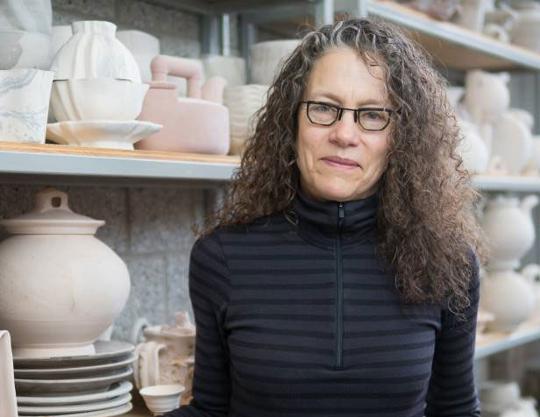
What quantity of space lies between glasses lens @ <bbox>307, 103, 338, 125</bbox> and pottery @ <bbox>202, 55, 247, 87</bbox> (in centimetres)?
42

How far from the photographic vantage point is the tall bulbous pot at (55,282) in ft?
3.73

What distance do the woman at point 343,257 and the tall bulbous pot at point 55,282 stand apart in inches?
5.1

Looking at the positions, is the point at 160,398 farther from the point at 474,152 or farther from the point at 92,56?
the point at 474,152

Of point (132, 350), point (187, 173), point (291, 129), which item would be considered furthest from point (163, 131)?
point (132, 350)

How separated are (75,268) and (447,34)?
1.08 m

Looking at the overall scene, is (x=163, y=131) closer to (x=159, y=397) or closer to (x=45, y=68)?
(x=45, y=68)

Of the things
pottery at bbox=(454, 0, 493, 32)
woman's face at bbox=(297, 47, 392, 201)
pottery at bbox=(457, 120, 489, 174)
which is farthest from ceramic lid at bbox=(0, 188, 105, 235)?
pottery at bbox=(454, 0, 493, 32)

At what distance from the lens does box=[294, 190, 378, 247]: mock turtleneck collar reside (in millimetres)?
1129

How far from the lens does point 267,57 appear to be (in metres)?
1.49

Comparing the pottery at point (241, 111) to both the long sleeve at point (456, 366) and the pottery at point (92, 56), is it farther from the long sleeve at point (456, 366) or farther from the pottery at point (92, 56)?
the long sleeve at point (456, 366)

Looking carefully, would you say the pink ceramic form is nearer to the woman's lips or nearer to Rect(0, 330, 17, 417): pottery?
the woman's lips

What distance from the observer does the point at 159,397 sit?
1.26 m

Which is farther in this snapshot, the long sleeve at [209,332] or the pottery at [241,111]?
the pottery at [241,111]

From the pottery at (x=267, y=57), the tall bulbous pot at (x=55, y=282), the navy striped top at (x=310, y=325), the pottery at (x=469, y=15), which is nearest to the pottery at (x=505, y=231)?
the pottery at (x=469, y=15)
